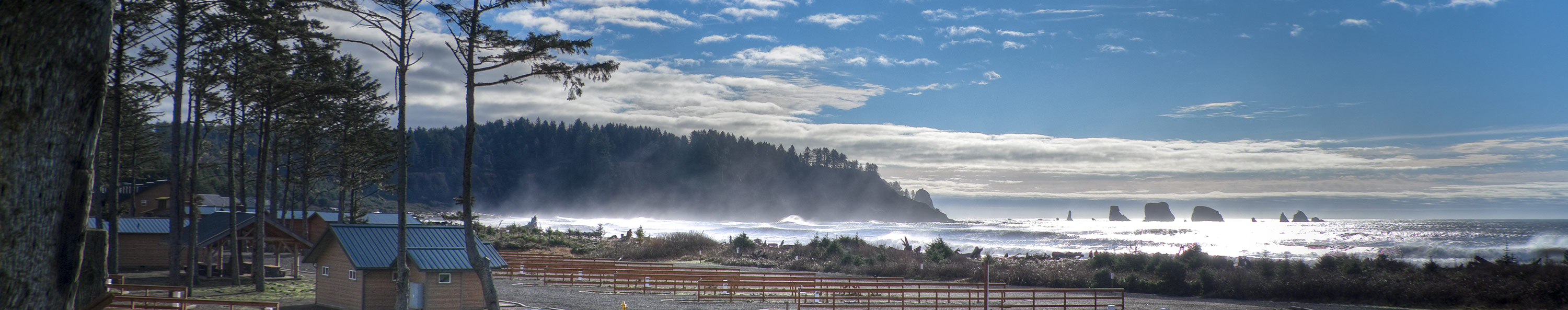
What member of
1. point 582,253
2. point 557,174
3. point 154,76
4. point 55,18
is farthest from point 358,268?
point 557,174

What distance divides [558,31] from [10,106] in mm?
16761

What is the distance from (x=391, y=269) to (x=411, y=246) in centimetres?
85

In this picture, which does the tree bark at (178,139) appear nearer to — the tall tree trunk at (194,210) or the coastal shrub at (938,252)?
the tall tree trunk at (194,210)

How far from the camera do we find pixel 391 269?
2041 centimetres

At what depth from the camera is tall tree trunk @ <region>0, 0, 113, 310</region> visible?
276 centimetres

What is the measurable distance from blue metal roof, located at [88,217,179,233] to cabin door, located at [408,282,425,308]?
2461 centimetres

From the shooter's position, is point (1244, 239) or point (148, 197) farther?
point (1244, 239)

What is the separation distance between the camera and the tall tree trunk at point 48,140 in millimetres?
2758

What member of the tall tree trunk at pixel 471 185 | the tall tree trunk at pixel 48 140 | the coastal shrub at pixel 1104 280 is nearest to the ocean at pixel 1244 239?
the coastal shrub at pixel 1104 280

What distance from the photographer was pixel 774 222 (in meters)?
158

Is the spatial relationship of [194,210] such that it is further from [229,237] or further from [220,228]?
[220,228]

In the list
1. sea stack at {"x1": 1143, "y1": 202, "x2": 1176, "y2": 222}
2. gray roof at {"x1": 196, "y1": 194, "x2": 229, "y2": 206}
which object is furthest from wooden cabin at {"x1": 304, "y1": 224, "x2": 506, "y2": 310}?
sea stack at {"x1": 1143, "y1": 202, "x2": 1176, "y2": 222}

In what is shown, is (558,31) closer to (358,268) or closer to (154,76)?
(358,268)

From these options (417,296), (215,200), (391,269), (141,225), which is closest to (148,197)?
(215,200)
